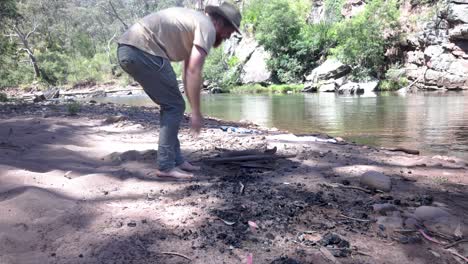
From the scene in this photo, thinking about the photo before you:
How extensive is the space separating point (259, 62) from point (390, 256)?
37547 mm

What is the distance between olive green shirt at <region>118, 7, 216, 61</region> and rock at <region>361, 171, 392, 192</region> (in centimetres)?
159

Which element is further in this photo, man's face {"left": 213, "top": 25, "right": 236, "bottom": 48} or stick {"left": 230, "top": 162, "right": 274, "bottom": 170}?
stick {"left": 230, "top": 162, "right": 274, "bottom": 170}

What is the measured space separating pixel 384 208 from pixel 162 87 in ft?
6.01

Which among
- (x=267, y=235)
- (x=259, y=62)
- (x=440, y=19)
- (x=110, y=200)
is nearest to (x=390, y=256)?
(x=267, y=235)

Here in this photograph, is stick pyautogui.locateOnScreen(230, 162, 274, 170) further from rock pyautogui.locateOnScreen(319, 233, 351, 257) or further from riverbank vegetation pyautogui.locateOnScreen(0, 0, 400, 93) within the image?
riverbank vegetation pyautogui.locateOnScreen(0, 0, 400, 93)

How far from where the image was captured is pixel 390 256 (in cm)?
211

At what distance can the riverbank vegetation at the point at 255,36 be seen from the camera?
96.0ft

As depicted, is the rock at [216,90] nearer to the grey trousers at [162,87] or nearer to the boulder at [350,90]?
the boulder at [350,90]

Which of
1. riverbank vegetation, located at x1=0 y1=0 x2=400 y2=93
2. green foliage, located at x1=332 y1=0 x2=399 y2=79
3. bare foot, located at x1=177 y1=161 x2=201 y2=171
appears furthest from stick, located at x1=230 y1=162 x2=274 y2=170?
green foliage, located at x1=332 y1=0 x2=399 y2=79

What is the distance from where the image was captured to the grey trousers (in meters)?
3.19

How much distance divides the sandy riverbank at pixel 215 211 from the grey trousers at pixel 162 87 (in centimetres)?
28

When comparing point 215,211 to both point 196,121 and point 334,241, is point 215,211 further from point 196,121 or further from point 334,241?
point 196,121

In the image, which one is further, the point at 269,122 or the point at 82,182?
the point at 269,122

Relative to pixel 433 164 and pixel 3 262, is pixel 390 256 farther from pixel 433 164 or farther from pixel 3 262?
pixel 433 164
